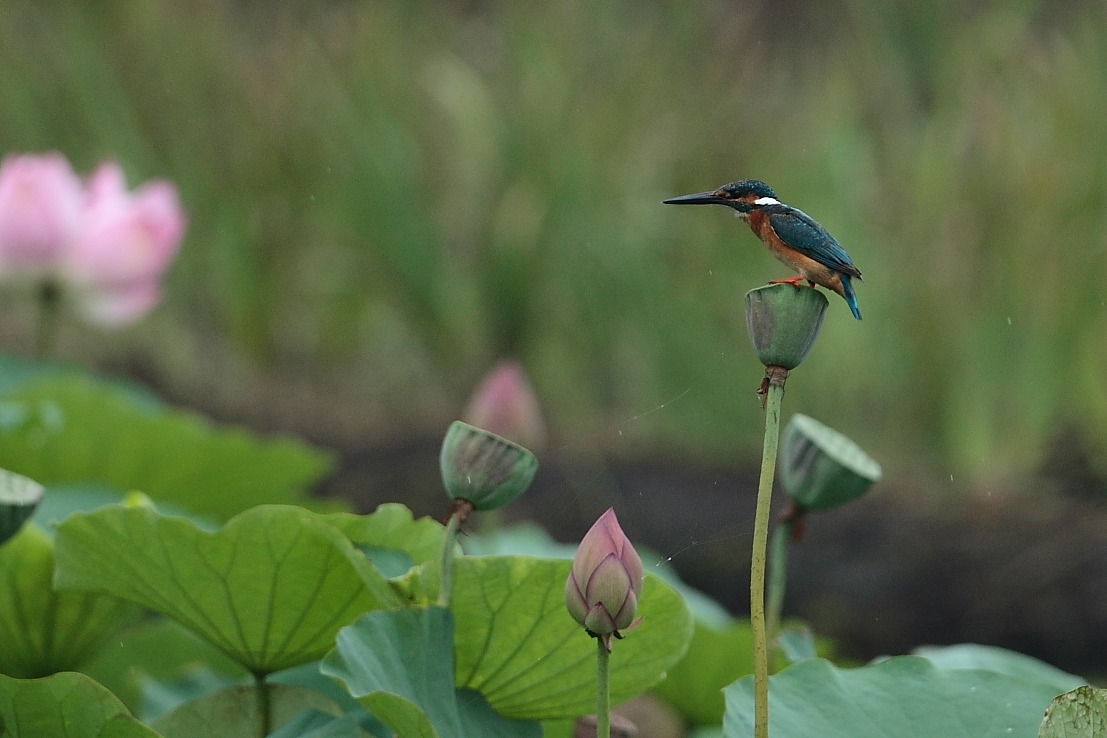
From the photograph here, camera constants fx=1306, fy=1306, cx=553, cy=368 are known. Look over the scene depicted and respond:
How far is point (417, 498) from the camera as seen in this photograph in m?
2.57

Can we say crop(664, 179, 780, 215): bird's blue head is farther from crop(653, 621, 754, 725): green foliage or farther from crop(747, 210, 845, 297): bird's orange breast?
crop(653, 621, 754, 725): green foliage

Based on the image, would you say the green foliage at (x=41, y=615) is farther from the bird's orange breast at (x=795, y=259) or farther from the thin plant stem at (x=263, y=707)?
the bird's orange breast at (x=795, y=259)

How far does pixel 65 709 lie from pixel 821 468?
12.7 inches

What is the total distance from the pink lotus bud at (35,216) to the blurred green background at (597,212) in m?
1.27

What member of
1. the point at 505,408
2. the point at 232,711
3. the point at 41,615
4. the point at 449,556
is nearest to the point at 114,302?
the point at 505,408

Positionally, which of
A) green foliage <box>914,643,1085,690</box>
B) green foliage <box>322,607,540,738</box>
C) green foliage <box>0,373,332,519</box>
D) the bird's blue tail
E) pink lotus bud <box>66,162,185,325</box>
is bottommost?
green foliage <box>914,643,1085,690</box>

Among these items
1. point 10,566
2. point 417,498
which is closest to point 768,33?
point 417,498

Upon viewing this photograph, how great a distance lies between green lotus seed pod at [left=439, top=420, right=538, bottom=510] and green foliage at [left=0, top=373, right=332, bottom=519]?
782mm

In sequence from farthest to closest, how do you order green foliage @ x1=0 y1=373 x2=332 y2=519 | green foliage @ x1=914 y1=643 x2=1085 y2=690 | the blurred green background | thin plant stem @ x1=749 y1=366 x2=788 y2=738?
1. the blurred green background
2. green foliage @ x1=0 y1=373 x2=332 y2=519
3. green foliage @ x1=914 y1=643 x2=1085 y2=690
4. thin plant stem @ x1=749 y1=366 x2=788 y2=738

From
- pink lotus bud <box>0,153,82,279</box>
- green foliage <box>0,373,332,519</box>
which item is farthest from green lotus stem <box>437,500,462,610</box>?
pink lotus bud <box>0,153,82,279</box>

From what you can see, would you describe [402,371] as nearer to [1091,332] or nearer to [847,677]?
[1091,332]

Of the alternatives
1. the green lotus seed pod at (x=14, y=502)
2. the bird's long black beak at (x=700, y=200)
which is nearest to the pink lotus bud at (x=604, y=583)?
the bird's long black beak at (x=700, y=200)

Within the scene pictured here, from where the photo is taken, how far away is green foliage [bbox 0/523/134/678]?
2.08 feet

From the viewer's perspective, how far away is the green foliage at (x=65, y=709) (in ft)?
1.59
